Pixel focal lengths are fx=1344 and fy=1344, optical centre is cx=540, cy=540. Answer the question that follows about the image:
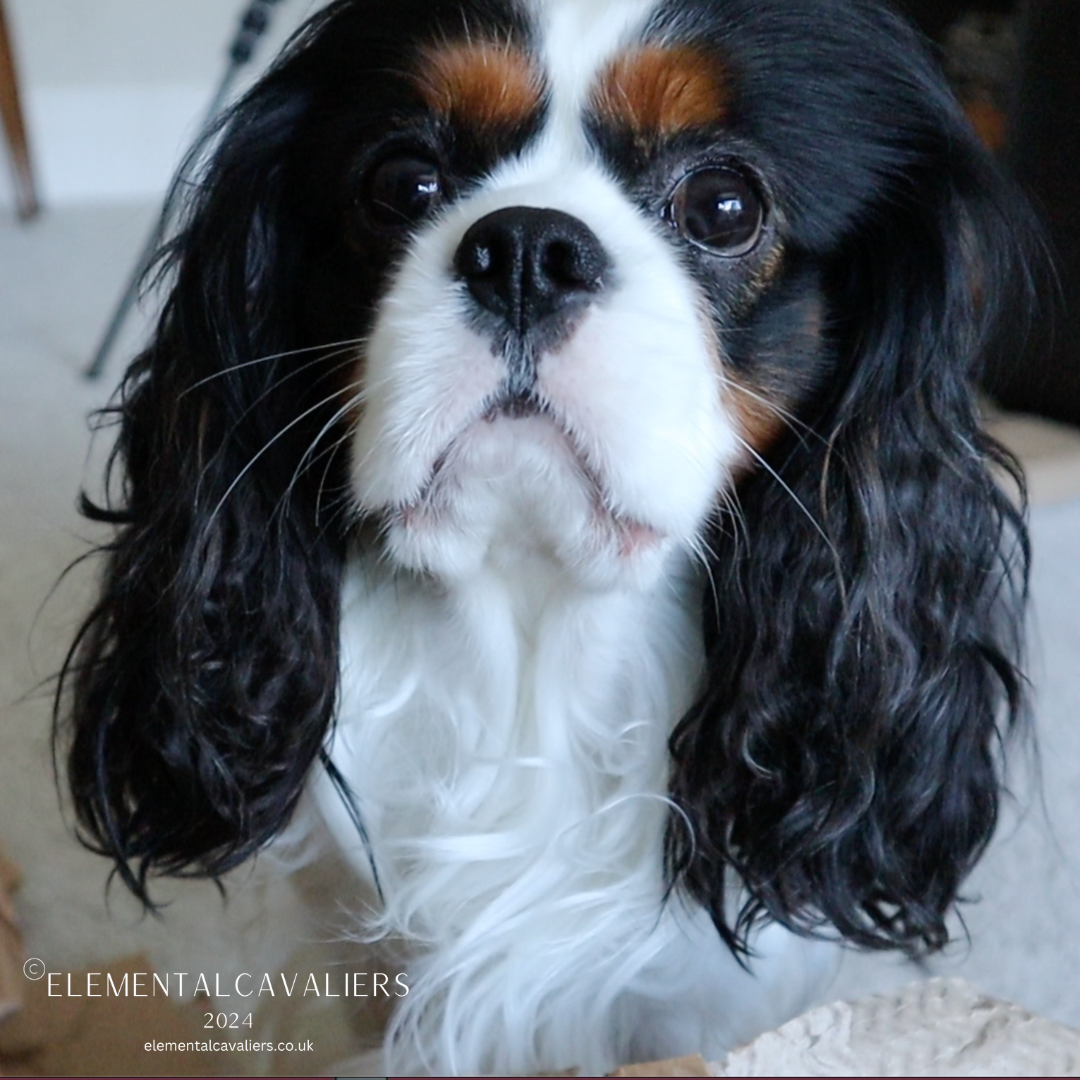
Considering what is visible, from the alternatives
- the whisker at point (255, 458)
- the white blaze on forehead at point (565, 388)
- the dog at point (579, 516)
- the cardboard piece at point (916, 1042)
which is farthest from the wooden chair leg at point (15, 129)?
the cardboard piece at point (916, 1042)

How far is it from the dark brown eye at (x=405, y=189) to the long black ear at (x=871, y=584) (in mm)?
246

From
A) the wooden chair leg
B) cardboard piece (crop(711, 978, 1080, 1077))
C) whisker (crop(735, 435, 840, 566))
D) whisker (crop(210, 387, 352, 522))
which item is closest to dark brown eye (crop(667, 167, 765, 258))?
whisker (crop(735, 435, 840, 566))

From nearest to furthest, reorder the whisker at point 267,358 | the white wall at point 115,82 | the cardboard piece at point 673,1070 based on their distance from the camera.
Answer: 1. the cardboard piece at point 673,1070
2. the whisker at point 267,358
3. the white wall at point 115,82

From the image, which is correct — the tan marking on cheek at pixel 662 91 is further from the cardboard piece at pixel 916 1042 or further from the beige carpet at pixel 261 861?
the beige carpet at pixel 261 861

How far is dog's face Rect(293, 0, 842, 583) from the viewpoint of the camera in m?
0.70

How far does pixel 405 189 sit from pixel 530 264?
14cm

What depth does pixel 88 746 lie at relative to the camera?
974 millimetres

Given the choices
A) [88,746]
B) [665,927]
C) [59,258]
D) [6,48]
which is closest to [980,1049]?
[665,927]

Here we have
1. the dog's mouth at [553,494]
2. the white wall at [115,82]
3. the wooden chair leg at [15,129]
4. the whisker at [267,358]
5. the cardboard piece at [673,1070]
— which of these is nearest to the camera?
the cardboard piece at [673,1070]

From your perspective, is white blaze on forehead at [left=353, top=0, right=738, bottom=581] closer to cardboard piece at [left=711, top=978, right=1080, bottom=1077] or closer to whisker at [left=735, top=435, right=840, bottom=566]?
whisker at [left=735, top=435, right=840, bottom=566]

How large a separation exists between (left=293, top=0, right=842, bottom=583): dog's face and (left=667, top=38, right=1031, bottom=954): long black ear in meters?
0.04

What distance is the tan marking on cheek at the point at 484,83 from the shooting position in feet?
2.46

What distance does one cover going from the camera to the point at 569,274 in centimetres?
69

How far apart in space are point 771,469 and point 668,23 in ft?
0.86
